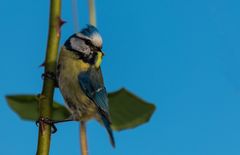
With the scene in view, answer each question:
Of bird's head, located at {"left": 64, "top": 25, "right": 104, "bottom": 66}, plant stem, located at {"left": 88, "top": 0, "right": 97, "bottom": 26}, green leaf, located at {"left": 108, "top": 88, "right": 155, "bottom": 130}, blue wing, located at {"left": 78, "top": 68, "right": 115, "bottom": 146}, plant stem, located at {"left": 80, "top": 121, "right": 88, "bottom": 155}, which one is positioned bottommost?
plant stem, located at {"left": 80, "top": 121, "right": 88, "bottom": 155}

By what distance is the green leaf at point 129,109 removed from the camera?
40 centimetres

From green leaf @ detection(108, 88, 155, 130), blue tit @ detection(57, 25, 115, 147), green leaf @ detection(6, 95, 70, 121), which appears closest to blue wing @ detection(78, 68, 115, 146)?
blue tit @ detection(57, 25, 115, 147)

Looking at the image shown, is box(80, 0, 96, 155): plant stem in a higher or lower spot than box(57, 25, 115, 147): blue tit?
lower

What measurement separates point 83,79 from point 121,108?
0.44m

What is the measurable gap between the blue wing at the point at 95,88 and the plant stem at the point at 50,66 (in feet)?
1.33

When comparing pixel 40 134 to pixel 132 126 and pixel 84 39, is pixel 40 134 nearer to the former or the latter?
pixel 132 126

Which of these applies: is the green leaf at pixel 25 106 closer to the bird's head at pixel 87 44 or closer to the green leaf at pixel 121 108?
the green leaf at pixel 121 108

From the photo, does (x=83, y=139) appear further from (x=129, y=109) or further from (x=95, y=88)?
(x=95, y=88)

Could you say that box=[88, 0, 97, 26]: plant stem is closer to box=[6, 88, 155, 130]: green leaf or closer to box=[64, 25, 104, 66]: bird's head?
box=[6, 88, 155, 130]: green leaf

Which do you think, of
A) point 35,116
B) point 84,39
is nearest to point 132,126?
point 35,116

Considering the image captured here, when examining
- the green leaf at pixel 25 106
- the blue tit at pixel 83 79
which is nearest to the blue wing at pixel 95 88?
the blue tit at pixel 83 79

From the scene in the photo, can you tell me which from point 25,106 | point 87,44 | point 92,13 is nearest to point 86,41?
point 87,44

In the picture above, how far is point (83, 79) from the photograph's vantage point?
2.89 ft

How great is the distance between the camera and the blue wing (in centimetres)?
83
